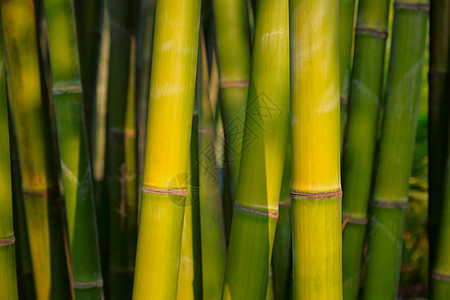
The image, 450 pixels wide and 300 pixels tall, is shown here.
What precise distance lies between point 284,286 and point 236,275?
176mm

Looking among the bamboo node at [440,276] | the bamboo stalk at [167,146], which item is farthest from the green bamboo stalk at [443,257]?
the bamboo stalk at [167,146]

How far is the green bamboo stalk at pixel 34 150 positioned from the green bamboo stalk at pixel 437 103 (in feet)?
1.88

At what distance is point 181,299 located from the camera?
0.58 m

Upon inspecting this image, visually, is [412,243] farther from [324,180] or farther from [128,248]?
[324,180]

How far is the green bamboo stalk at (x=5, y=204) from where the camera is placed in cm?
53

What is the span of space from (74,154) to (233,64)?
0.25 m

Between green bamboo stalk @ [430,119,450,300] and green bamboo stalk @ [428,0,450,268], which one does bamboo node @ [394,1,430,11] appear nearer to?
green bamboo stalk @ [428,0,450,268]

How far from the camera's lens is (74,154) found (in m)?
0.61

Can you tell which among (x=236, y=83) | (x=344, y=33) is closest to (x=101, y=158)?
(x=236, y=83)

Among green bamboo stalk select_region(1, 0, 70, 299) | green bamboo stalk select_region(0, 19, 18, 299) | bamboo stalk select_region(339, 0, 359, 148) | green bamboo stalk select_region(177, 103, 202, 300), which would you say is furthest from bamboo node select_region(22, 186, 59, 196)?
bamboo stalk select_region(339, 0, 359, 148)

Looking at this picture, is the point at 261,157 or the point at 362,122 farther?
the point at 362,122

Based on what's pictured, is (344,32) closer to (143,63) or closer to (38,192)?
(143,63)

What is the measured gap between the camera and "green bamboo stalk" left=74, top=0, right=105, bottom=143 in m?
0.80

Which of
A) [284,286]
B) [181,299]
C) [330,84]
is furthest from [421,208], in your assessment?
[330,84]
